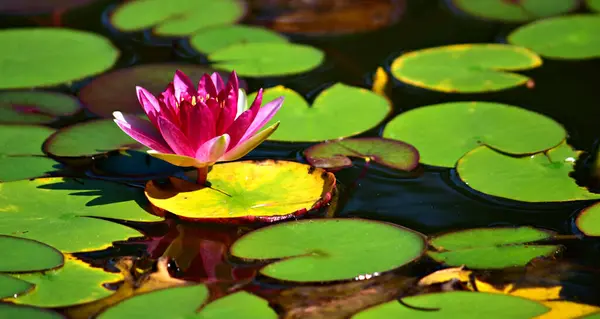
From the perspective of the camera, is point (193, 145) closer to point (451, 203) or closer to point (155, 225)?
point (155, 225)

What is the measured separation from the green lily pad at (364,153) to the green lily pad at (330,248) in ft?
1.39

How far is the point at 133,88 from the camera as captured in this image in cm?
335

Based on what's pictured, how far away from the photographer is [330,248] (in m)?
2.27

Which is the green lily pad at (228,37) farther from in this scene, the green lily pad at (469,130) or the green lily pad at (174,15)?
the green lily pad at (469,130)

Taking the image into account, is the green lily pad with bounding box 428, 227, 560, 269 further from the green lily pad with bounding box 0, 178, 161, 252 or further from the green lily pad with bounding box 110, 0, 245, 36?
the green lily pad with bounding box 110, 0, 245, 36

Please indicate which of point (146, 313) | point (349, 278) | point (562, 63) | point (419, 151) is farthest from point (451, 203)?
point (562, 63)

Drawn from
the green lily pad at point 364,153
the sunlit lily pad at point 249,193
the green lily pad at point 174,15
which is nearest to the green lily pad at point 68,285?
the sunlit lily pad at point 249,193

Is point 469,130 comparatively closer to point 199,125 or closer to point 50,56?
point 199,125

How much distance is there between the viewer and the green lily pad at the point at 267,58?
353cm

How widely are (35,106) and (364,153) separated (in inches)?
50.7

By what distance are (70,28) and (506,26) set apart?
2110 millimetres

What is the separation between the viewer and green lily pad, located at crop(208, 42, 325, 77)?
11.6ft

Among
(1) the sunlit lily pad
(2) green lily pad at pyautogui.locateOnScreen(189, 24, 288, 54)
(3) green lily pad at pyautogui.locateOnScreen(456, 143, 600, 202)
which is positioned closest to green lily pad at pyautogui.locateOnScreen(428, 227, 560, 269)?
(3) green lily pad at pyautogui.locateOnScreen(456, 143, 600, 202)

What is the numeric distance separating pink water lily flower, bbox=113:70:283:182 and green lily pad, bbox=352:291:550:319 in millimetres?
696
